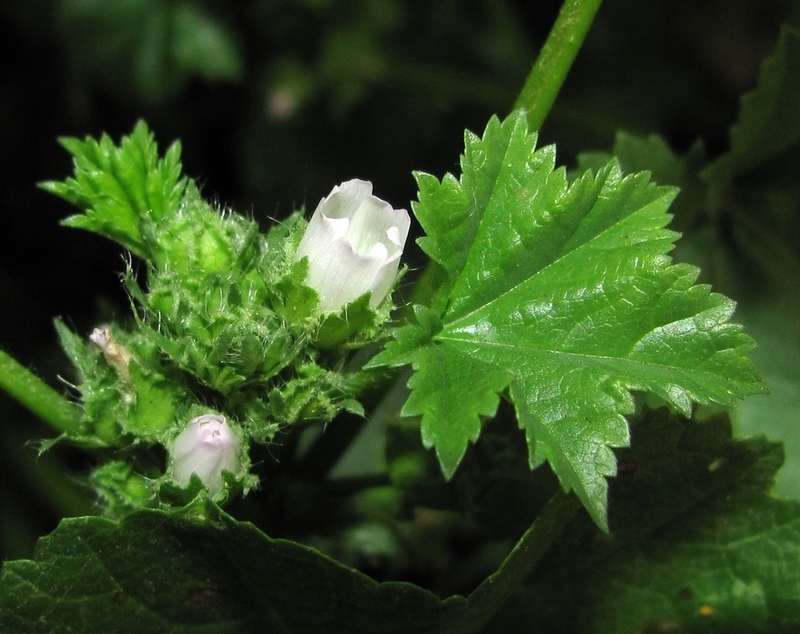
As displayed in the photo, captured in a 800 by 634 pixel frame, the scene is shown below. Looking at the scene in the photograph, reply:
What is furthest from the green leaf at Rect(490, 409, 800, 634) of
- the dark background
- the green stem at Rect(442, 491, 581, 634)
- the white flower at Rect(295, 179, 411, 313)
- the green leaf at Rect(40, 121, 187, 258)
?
the dark background

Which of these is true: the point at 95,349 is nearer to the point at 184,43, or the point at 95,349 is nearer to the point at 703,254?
the point at 703,254

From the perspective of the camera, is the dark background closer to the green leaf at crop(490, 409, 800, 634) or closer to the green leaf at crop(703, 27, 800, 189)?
the green leaf at crop(703, 27, 800, 189)

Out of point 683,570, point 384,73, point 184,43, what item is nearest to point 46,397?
point 683,570

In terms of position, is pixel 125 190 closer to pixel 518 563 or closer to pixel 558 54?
pixel 558 54

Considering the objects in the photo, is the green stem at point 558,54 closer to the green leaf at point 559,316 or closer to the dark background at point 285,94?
the green leaf at point 559,316

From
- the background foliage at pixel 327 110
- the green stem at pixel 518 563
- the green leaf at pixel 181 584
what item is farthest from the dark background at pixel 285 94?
the green stem at pixel 518 563

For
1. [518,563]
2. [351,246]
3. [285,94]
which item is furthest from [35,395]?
[285,94]
